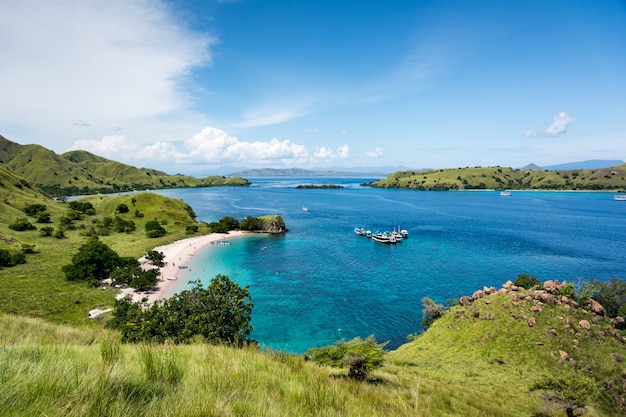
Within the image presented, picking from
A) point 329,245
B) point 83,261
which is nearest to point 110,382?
point 83,261

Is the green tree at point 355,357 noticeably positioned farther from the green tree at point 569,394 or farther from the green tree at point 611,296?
the green tree at point 611,296

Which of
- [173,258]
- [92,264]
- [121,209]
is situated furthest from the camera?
[121,209]

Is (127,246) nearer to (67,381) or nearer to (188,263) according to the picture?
(188,263)

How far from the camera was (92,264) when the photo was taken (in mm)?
44719

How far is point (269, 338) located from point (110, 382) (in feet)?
108

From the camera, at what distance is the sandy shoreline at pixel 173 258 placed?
42000 millimetres

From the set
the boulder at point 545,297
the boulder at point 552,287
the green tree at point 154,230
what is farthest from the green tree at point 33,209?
the boulder at point 552,287

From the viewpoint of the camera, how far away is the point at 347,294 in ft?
151

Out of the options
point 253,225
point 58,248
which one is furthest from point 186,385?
point 253,225

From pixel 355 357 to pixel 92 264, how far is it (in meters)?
46.9

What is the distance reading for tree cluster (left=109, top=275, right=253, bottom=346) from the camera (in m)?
22.7

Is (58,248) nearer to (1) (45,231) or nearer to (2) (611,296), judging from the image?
(1) (45,231)

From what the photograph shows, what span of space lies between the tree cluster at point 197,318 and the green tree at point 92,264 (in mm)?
22545

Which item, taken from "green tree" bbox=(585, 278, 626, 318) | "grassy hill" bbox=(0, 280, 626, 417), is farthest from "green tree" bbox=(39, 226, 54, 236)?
"green tree" bbox=(585, 278, 626, 318)
